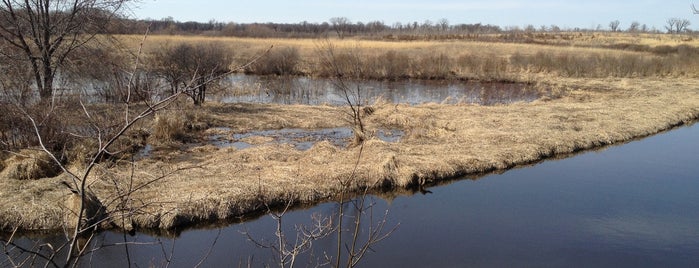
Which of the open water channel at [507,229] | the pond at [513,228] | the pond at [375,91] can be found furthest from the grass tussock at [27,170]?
the pond at [375,91]

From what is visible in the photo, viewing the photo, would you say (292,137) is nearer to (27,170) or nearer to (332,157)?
(332,157)

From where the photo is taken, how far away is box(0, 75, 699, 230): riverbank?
836 centimetres

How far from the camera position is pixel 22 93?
11062mm

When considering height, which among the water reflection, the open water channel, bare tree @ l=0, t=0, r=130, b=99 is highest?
bare tree @ l=0, t=0, r=130, b=99

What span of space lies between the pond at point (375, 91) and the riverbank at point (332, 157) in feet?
8.31

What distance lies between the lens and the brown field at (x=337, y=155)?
845 cm

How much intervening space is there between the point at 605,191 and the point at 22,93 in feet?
39.6

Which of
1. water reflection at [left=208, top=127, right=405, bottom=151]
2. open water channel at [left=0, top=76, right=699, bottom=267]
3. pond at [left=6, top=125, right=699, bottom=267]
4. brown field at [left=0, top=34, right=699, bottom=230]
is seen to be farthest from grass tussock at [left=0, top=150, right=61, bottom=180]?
water reflection at [left=208, top=127, right=405, bottom=151]

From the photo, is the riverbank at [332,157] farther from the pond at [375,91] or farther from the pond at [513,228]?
the pond at [375,91]

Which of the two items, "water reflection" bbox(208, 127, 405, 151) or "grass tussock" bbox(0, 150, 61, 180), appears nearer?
"grass tussock" bbox(0, 150, 61, 180)

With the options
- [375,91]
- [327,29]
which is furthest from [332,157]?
[327,29]

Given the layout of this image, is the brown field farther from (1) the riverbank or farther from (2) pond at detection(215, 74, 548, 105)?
(2) pond at detection(215, 74, 548, 105)

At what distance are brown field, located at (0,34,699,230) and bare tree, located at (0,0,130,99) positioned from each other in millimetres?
3026

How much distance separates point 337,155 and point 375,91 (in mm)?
14213
